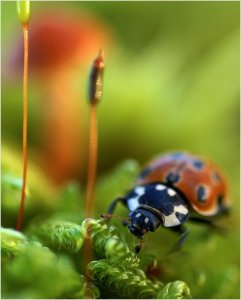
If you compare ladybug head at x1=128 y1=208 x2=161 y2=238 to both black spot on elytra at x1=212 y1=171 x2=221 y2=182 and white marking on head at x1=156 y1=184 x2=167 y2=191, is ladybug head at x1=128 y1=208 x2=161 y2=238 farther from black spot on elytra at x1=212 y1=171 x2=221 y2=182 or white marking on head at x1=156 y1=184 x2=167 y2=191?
black spot on elytra at x1=212 y1=171 x2=221 y2=182

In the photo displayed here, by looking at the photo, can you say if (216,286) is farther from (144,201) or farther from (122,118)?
(122,118)

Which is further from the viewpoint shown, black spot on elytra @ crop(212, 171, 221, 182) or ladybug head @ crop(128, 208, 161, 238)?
black spot on elytra @ crop(212, 171, 221, 182)

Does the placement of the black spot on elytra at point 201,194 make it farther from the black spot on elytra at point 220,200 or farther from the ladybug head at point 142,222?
the ladybug head at point 142,222

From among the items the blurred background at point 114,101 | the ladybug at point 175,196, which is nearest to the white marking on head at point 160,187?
the ladybug at point 175,196

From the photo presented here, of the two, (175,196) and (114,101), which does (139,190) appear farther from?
(114,101)

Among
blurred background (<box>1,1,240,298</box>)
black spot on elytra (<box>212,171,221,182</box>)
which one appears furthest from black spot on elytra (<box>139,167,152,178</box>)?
blurred background (<box>1,1,240,298</box>)

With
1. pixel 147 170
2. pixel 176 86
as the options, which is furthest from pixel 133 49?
pixel 147 170
